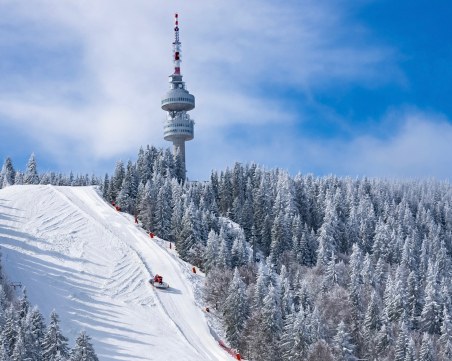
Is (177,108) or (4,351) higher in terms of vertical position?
(177,108)

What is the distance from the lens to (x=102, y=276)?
8388 centimetres

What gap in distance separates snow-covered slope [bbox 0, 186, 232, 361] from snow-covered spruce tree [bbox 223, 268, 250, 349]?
7.04 ft

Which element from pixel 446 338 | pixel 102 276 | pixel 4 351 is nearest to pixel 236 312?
pixel 102 276

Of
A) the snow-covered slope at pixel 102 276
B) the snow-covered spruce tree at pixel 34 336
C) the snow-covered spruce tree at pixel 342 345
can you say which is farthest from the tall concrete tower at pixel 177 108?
the snow-covered spruce tree at pixel 34 336

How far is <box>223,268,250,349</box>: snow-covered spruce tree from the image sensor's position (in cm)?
7162

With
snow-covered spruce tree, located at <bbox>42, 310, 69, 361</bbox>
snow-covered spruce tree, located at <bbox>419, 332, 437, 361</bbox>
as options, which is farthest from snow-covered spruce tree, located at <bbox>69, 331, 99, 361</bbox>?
snow-covered spruce tree, located at <bbox>419, 332, 437, 361</bbox>

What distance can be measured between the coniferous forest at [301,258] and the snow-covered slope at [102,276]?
12.6 feet

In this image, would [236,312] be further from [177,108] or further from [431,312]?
[177,108]

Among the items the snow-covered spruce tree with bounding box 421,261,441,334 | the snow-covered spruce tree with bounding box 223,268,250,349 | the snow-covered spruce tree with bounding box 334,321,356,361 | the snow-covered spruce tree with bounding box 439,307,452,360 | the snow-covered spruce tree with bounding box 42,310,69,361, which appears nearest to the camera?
the snow-covered spruce tree with bounding box 42,310,69,361

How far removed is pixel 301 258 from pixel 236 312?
1380 inches

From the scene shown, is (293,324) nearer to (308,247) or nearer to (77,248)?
(77,248)

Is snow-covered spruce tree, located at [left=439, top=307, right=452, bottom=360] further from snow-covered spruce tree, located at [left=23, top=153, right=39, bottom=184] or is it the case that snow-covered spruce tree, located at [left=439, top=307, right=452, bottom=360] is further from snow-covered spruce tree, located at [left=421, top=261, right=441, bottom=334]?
snow-covered spruce tree, located at [left=23, top=153, right=39, bottom=184]

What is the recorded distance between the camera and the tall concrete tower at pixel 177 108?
150 meters

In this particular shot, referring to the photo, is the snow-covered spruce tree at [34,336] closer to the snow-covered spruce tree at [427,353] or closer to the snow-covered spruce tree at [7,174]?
the snow-covered spruce tree at [427,353]
